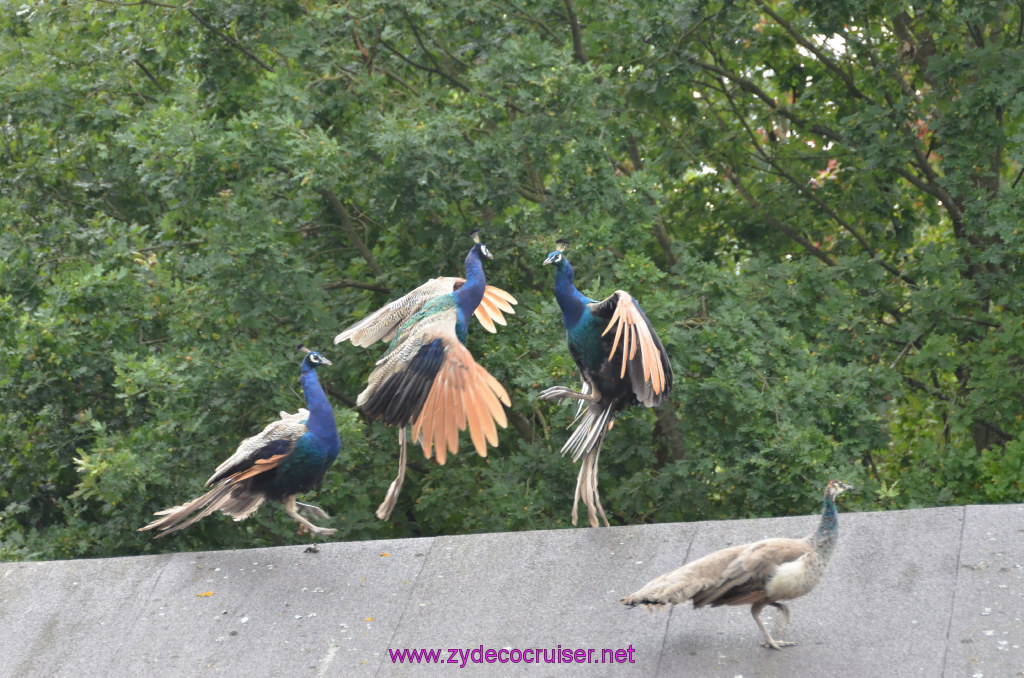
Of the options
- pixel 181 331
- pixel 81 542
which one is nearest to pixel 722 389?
pixel 181 331

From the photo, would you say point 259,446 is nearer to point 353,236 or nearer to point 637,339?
point 637,339

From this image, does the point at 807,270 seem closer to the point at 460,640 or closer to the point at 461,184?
the point at 461,184

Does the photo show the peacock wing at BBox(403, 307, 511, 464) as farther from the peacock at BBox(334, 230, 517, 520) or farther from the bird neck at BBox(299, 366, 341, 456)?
the bird neck at BBox(299, 366, 341, 456)

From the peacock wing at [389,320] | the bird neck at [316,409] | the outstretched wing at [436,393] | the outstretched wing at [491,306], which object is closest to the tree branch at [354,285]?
the outstretched wing at [491,306]

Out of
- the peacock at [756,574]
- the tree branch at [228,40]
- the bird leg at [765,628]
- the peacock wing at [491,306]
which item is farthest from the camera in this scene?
the tree branch at [228,40]

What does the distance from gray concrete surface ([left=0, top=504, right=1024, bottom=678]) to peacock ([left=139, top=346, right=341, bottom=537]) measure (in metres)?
0.31

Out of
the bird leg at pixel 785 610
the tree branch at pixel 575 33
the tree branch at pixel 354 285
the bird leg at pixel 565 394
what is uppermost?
the tree branch at pixel 575 33

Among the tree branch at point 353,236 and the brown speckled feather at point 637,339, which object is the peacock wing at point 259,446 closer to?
the brown speckled feather at point 637,339

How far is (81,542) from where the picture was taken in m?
7.70

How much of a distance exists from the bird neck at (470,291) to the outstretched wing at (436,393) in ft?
1.09

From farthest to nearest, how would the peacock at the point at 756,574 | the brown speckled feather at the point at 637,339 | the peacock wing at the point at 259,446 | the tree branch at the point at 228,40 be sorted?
the tree branch at the point at 228,40, the peacock wing at the point at 259,446, the brown speckled feather at the point at 637,339, the peacock at the point at 756,574

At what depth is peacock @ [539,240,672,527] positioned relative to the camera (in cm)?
531

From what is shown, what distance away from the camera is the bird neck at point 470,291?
566 cm

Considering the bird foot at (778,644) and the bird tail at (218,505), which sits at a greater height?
the bird tail at (218,505)
